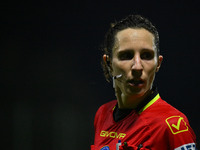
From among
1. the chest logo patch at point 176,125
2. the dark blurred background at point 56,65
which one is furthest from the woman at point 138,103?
the dark blurred background at point 56,65

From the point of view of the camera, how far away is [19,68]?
1816 millimetres

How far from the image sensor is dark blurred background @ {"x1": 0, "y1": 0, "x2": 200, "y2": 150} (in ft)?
5.70

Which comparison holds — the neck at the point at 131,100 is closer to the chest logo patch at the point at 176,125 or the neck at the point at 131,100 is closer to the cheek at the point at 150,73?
the cheek at the point at 150,73

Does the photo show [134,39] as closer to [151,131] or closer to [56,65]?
[151,131]

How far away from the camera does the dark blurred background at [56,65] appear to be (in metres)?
1.74

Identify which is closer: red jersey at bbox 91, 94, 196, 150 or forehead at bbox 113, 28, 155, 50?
red jersey at bbox 91, 94, 196, 150

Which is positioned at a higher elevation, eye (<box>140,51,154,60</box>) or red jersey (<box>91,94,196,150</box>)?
eye (<box>140,51,154,60</box>)

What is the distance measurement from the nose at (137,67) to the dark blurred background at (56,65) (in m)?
0.83

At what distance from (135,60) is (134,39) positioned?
8 cm

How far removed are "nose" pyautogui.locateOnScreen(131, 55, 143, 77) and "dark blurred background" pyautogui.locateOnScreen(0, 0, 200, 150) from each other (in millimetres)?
833

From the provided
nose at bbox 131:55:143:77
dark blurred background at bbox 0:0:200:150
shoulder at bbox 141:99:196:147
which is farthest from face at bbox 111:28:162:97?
dark blurred background at bbox 0:0:200:150

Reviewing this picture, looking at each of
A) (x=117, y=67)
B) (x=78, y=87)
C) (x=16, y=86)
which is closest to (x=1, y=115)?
(x=16, y=86)

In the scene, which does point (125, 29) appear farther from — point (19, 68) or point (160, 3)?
point (19, 68)

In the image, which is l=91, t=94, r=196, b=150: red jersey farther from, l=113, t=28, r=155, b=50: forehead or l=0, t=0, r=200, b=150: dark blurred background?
l=0, t=0, r=200, b=150: dark blurred background
